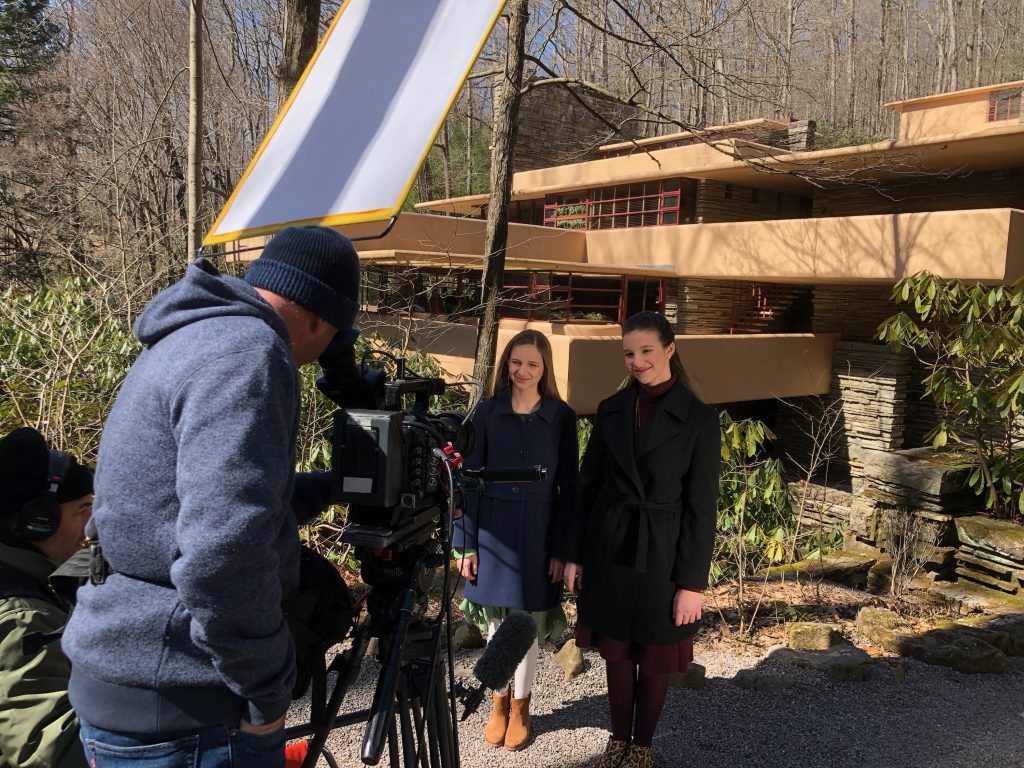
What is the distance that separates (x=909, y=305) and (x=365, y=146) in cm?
1408

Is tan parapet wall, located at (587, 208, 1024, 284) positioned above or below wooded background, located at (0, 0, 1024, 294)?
below

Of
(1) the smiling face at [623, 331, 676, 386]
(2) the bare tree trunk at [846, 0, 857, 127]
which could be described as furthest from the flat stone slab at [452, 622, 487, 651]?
(2) the bare tree trunk at [846, 0, 857, 127]

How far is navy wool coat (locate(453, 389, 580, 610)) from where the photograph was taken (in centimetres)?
312

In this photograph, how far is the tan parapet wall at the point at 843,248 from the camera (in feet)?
36.1

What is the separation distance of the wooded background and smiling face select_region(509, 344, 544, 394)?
48.1 inches

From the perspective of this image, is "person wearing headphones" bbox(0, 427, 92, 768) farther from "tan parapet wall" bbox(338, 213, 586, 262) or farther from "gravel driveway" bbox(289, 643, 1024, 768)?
"tan parapet wall" bbox(338, 213, 586, 262)

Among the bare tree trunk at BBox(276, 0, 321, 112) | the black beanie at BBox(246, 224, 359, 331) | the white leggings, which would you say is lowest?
the white leggings

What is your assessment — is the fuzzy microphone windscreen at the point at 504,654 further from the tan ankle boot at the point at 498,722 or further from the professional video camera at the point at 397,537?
the tan ankle boot at the point at 498,722

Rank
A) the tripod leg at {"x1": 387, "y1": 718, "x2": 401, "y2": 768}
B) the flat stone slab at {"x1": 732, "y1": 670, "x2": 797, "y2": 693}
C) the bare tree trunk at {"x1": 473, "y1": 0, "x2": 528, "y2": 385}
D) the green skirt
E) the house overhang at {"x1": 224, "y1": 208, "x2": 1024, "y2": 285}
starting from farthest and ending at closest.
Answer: the house overhang at {"x1": 224, "y1": 208, "x2": 1024, "y2": 285} → the bare tree trunk at {"x1": 473, "y1": 0, "x2": 528, "y2": 385} → the flat stone slab at {"x1": 732, "y1": 670, "x2": 797, "y2": 693} → the green skirt → the tripod leg at {"x1": 387, "y1": 718, "x2": 401, "y2": 768}

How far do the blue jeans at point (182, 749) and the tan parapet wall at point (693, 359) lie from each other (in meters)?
7.62

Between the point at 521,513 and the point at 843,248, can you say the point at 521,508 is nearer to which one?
the point at 521,513

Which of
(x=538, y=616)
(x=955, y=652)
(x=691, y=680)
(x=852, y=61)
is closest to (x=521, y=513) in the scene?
(x=538, y=616)

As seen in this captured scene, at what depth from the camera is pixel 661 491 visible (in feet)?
9.18

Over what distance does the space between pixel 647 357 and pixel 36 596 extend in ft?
6.75
